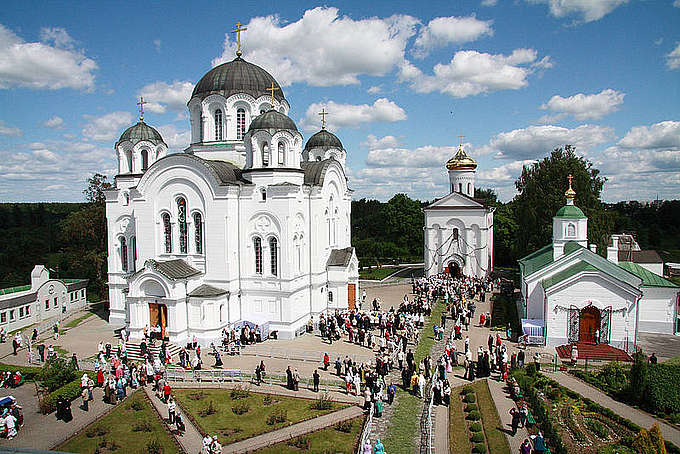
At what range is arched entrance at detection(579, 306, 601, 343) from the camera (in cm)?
2152

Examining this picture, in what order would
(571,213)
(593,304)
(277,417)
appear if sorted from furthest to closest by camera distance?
(571,213)
(593,304)
(277,417)

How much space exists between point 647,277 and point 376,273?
24.1 metres

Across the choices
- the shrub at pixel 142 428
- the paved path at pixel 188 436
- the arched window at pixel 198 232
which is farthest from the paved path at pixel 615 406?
the arched window at pixel 198 232

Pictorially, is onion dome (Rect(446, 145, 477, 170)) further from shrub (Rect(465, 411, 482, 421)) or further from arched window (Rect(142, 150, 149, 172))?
shrub (Rect(465, 411, 482, 421))

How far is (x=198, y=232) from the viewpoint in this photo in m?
24.2

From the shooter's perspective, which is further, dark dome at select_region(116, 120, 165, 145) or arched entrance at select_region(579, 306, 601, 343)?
dark dome at select_region(116, 120, 165, 145)

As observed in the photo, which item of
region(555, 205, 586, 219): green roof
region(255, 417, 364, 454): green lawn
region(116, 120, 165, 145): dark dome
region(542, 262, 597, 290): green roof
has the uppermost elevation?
region(116, 120, 165, 145): dark dome

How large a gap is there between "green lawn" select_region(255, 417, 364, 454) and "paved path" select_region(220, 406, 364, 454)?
0.70 feet

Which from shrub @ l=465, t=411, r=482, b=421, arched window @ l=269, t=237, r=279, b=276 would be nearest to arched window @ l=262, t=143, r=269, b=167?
arched window @ l=269, t=237, r=279, b=276

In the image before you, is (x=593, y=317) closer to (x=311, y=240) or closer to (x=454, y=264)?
(x=311, y=240)

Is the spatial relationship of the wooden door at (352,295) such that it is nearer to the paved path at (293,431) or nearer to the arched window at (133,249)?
the arched window at (133,249)

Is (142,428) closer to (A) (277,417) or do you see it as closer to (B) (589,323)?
(A) (277,417)

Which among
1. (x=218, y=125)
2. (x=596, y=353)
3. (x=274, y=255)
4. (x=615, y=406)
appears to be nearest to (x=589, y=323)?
(x=596, y=353)

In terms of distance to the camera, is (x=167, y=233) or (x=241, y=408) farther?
(x=167, y=233)
